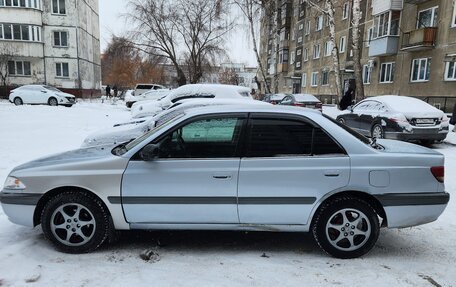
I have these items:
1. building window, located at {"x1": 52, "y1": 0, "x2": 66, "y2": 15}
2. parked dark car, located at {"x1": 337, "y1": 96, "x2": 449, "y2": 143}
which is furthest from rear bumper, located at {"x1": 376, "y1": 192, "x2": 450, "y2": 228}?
building window, located at {"x1": 52, "y1": 0, "x2": 66, "y2": 15}

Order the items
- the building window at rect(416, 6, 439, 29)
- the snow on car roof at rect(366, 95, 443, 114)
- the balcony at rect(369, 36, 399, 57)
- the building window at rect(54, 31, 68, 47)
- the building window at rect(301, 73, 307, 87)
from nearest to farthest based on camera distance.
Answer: the snow on car roof at rect(366, 95, 443, 114) < the building window at rect(416, 6, 439, 29) < the balcony at rect(369, 36, 399, 57) < the building window at rect(54, 31, 68, 47) < the building window at rect(301, 73, 307, 87)

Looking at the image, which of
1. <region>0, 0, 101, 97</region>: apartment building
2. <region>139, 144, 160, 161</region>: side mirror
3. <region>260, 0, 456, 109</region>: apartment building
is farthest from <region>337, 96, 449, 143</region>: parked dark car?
<region>0, 0, 101, 97</region>: apartment building

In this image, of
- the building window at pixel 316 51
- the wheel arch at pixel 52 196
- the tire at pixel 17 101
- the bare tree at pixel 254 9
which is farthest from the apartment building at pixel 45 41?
the wheel arch at pixel 52 196

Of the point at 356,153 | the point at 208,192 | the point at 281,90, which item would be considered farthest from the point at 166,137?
the point at 281,90

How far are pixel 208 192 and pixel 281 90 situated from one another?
49.8 m

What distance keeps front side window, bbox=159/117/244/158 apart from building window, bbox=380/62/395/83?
972 inches

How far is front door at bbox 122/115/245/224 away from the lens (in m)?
3.59


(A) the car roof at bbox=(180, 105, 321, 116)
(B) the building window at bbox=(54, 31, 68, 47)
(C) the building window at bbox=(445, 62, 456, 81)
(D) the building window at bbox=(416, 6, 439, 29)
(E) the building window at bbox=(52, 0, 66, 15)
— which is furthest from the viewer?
(B) the building window at bbox=(54, 31, 68, 47)

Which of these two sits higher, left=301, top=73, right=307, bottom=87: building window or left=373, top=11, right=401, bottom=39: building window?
left=373, top=11, right=401, bottom=39: building window

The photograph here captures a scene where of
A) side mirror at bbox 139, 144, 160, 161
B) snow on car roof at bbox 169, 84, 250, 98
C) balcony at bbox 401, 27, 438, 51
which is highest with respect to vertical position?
balcony at bbox 401, 27, 438, 51

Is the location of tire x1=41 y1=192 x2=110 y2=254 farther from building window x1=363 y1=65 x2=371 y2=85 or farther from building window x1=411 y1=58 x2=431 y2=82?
building window x1=363 y1=65 x2=371 y2=85

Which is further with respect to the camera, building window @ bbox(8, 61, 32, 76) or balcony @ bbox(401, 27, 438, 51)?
building window @ bbox(8, 61, 32, 76)

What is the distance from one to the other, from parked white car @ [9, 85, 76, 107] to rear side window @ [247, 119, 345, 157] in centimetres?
2335

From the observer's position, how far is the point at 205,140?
148 inches
